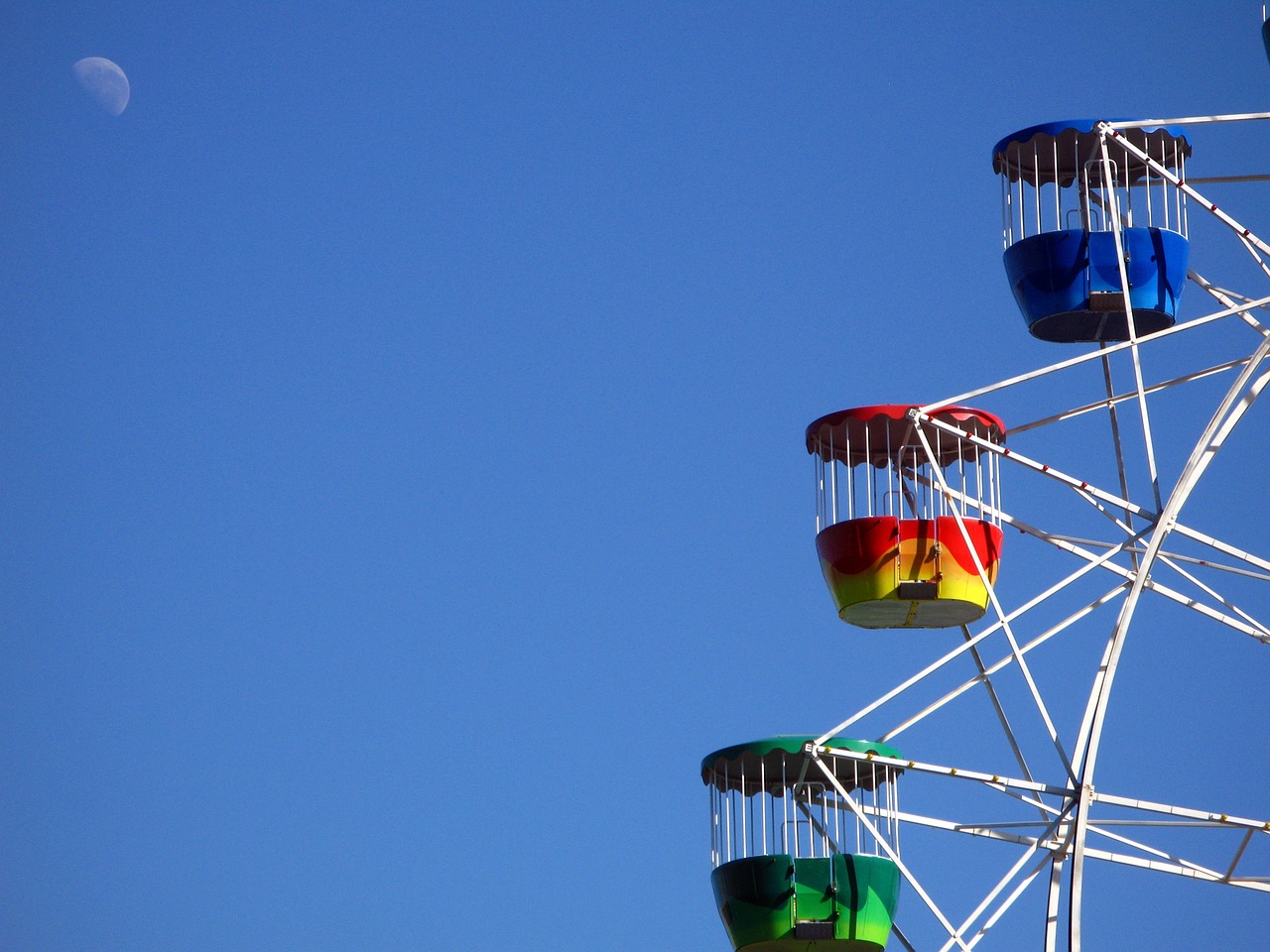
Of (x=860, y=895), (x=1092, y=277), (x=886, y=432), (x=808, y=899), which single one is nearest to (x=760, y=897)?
(x=808, y=899)

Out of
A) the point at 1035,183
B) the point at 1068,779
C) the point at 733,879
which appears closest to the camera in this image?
the point at 1068,779

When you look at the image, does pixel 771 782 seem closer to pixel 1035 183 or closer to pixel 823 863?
pixel 823 863

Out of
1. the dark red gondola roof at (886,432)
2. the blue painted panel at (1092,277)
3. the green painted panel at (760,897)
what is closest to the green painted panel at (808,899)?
the green painted panel at (760,897)

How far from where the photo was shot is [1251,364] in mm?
25797

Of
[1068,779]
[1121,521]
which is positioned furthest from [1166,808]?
[1121,521]

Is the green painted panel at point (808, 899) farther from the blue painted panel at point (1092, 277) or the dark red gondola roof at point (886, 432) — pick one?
the blue painted panel at point (1092, 277)

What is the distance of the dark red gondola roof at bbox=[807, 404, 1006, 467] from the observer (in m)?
Answer: 27.4

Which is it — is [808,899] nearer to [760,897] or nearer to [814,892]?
[814,892]

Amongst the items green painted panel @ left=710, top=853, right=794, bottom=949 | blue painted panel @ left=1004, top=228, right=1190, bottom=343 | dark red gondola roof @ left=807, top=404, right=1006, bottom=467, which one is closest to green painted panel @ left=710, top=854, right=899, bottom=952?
green painted panel @ left=710, top=853, right=794, bottom=949

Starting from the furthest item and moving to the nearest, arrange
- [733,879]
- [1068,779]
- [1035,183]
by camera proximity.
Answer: [1035,183] < [733,879] < [1068,779]

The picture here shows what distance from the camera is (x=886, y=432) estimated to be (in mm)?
27953

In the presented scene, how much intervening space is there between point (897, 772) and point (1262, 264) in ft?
23.0

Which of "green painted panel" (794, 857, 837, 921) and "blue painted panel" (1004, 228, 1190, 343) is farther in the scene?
"blue painted panel" (1004, 228, 1190, 343)

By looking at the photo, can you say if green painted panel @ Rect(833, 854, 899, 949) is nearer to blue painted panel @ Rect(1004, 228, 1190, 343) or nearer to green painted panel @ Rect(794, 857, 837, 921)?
green painted panel @ Rect(794, 857, 837, 921)
